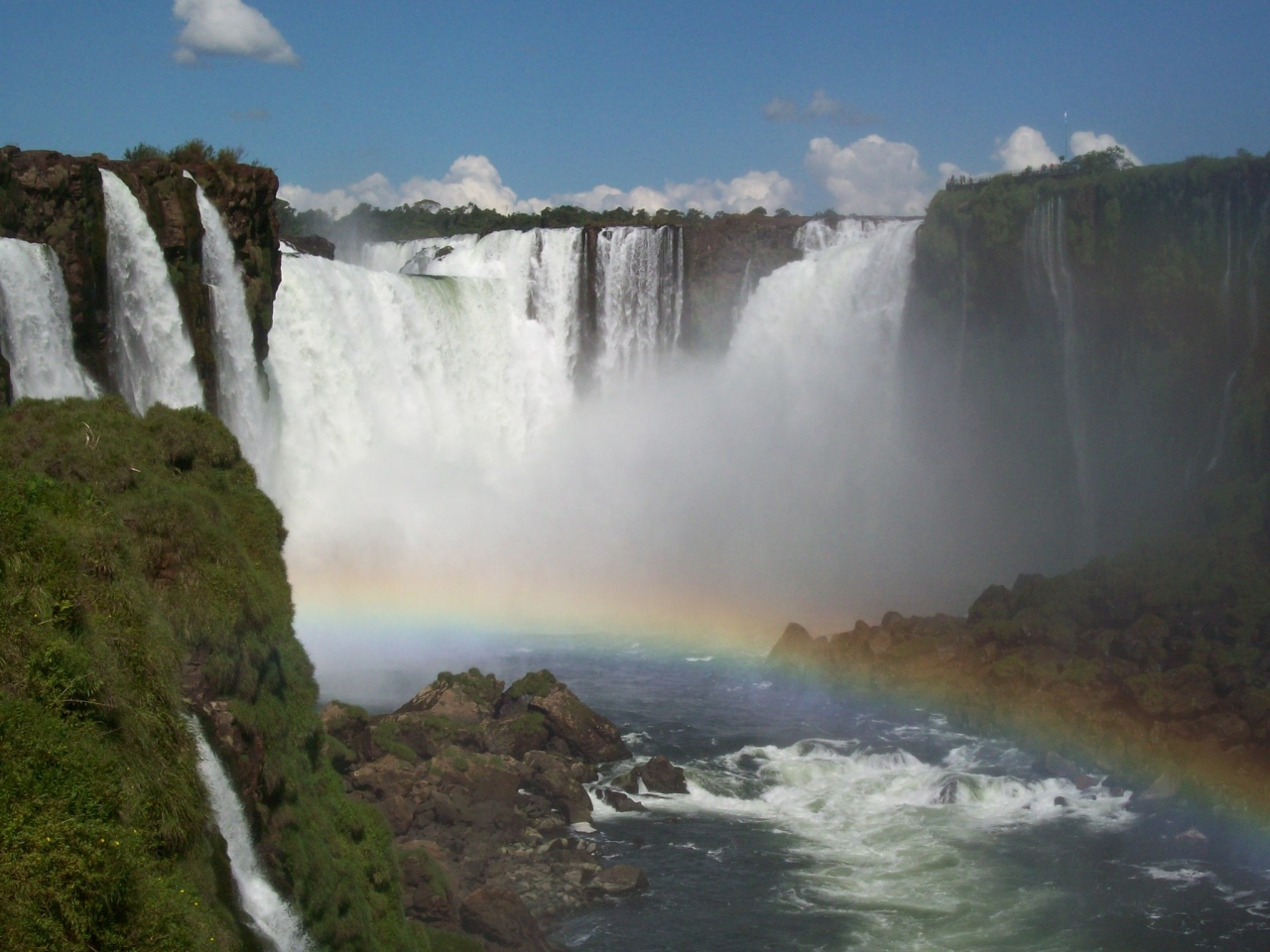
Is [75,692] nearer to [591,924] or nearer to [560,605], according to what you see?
[591,924]

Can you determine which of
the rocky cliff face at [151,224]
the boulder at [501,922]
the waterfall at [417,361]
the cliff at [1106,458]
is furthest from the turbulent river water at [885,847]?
the waterfall at [417,361]

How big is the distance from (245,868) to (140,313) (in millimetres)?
16058

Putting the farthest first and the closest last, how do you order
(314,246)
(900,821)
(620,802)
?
(314,246) < (620,802) < (900,821)

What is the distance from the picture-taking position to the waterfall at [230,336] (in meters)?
25.2

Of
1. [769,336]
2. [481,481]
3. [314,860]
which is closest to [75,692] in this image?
[314,860]

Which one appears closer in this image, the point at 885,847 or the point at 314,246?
the point at 885,847

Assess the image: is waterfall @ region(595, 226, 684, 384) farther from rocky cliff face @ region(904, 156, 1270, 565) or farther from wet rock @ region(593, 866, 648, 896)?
wet rock @ region(593, 866, 648, 896)

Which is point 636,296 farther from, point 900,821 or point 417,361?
point 900,821

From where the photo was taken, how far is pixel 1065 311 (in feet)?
97.8

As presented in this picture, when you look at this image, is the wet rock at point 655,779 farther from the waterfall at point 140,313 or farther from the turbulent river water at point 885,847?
the waterfall at point 140,313

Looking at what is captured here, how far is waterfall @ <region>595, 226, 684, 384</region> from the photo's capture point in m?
38.2

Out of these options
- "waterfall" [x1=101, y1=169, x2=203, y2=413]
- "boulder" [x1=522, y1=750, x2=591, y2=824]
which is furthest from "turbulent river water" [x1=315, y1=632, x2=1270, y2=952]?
"waterfall" [x1=101, y1=169, x2=203, y2=413]

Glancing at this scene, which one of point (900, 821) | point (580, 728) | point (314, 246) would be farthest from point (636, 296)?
point (900, 821)

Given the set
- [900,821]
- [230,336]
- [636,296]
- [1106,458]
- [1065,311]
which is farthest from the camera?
[636,296]
